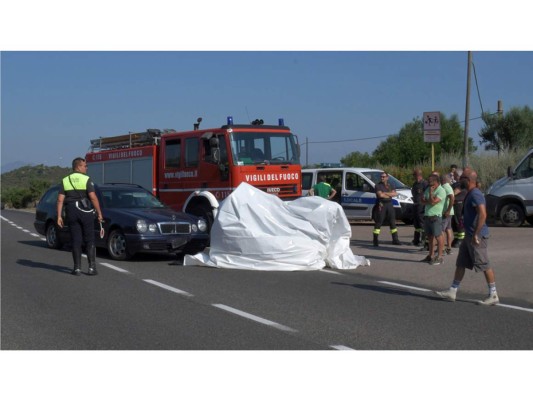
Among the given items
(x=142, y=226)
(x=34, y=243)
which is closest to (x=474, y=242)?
(x=142, y=226)

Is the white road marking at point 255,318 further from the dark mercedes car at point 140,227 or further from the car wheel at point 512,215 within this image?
the car wheel at point 512,215

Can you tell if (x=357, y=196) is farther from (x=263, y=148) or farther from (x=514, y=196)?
(x=263, y=148)

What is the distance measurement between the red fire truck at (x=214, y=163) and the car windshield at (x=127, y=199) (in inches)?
59.3

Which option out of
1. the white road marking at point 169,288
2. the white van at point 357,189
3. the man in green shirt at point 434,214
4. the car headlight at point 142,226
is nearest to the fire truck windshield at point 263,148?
the car headlight at point 142,226

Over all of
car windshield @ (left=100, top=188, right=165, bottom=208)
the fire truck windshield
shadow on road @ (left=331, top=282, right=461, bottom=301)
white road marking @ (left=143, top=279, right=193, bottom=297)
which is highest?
the fire truck windshield

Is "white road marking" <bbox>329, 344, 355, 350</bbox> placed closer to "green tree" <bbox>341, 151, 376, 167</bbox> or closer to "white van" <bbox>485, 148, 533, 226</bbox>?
"white van" <bbox>485, 148, 533, 226</bbox>

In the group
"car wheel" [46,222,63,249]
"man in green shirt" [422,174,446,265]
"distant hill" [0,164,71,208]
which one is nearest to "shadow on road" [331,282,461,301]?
"man in green shirt" [422,174,446,265]

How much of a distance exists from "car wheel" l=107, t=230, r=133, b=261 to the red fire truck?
2817 mm

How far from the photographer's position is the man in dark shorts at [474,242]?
909cm

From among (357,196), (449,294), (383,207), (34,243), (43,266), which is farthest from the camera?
(357,196)

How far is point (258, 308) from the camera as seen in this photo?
886 cm

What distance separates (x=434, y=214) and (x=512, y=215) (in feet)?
28.8

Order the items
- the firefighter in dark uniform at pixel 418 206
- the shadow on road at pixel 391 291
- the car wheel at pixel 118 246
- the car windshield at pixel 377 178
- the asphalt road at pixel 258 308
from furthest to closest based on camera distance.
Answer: the car windshield at pixel 377 178 < the firefighter in dark uniform at pixel 418 206 < the car wheel at pixel 118 246 < the shadow on road at pixel 391 291 < the asphalt road at pixel 258 308

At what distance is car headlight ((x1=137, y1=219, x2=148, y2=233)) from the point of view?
1334 centimetres
